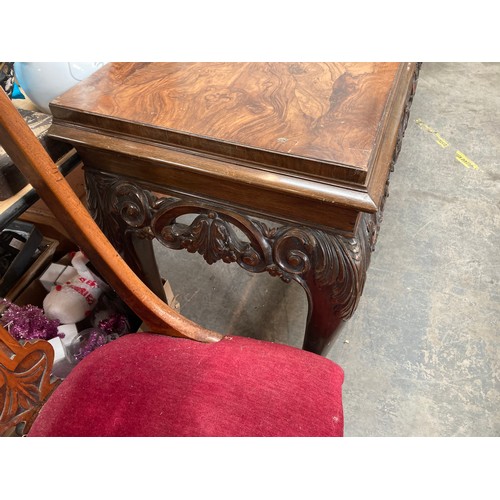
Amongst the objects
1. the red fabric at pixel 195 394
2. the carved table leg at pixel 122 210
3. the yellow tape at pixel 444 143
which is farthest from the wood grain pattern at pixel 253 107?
the yellow tape at pixel 444 143

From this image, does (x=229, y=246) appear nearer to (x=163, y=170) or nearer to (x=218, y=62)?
(x=163, y=170)

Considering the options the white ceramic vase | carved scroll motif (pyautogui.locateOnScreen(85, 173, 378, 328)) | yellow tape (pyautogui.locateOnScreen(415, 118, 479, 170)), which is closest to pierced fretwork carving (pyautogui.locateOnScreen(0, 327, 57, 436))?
carved scroll motif (pyautogui.locateOnScreen(85, 173, 378, 328))

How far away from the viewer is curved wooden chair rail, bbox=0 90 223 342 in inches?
16.2

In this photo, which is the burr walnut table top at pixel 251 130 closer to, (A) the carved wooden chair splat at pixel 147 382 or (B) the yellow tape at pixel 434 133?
(A) the carved wooden chair splat at pixel 147 382

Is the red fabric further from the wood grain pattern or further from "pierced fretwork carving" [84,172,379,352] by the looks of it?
the wood grain pattern

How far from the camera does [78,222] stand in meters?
0.49

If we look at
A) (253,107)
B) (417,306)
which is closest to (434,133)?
(417,306)

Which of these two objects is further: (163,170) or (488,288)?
(488,288)

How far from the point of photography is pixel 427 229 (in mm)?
1364

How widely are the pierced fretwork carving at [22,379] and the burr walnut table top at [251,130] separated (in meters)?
0.30

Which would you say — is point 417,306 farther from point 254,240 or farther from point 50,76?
point 50,76

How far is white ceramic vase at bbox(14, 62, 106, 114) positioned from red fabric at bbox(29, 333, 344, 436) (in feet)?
1.45

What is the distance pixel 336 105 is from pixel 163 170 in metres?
0.28
